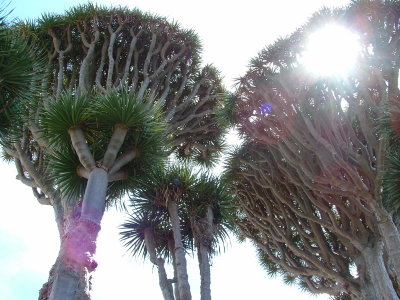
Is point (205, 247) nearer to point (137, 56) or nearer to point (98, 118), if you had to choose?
point (98, 118)

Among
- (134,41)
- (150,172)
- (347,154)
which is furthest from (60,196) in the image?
(347,154)

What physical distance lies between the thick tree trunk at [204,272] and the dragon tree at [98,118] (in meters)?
1.67

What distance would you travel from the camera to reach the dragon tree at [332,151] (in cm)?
726

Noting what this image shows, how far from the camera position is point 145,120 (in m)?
6.34

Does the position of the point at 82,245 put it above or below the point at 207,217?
below

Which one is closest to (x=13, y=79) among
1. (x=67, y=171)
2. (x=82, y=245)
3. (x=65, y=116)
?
(x=65, y=116)

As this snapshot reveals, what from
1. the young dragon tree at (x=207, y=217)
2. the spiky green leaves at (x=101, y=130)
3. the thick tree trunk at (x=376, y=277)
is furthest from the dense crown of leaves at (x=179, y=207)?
the thick tree trunk at (x=376, y=277)

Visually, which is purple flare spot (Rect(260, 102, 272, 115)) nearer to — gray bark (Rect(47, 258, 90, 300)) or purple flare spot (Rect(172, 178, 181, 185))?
purple flare spot (Rect(172, 178, 181, 185))

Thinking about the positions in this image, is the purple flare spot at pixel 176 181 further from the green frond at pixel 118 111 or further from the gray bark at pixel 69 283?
the gray bark at pixel 69 283

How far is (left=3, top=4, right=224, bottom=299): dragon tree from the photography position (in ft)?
18.1

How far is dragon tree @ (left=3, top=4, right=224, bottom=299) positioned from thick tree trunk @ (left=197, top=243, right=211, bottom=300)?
1668mm

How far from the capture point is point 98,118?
619cm

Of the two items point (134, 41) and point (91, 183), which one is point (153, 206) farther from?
point (134, 41)

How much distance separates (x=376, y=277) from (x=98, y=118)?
207 inches
